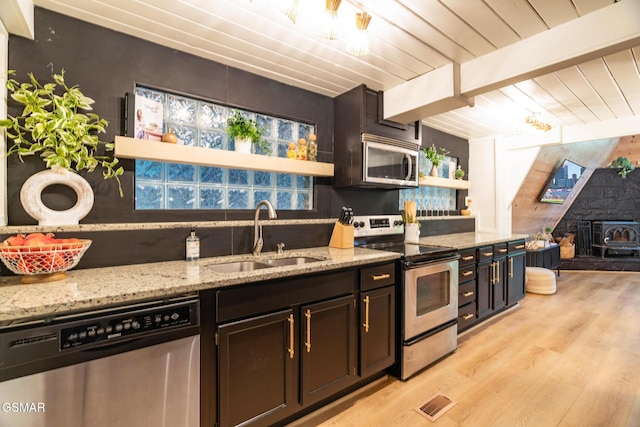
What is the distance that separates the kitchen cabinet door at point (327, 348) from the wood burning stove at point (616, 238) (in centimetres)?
661

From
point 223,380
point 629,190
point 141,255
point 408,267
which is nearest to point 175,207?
point 141,255

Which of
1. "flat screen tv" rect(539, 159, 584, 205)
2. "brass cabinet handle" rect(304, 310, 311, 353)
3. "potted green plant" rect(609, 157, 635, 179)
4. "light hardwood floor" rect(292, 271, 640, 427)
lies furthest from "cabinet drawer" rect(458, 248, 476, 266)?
"potted green plant" rect(609, 157, 635, 179)

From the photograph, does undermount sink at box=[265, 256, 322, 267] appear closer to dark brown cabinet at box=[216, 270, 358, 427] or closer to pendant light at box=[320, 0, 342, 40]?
dark brown cabinet at box=[216, 270, 358, 427]

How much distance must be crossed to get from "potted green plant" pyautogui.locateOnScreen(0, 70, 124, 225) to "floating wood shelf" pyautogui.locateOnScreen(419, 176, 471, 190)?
2990 millimetres

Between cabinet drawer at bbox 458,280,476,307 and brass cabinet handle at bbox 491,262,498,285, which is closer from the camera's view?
cabinet drawer at bbox 458,280,476,307

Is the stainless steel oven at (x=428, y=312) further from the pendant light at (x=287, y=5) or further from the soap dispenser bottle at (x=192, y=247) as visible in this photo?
the pendant light at (x=287, y=5)

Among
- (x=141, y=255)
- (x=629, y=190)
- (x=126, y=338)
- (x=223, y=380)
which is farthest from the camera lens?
(x=629, y=190)

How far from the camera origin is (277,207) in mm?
2406

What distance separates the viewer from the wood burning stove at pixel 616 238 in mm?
5621

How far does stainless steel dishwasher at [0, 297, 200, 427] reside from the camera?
3.24ft

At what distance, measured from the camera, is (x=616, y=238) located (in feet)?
18.9

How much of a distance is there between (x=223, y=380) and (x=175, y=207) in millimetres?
1109

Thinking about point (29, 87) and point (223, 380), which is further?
point (29, 87)

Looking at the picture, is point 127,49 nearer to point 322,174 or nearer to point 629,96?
point 322,174
